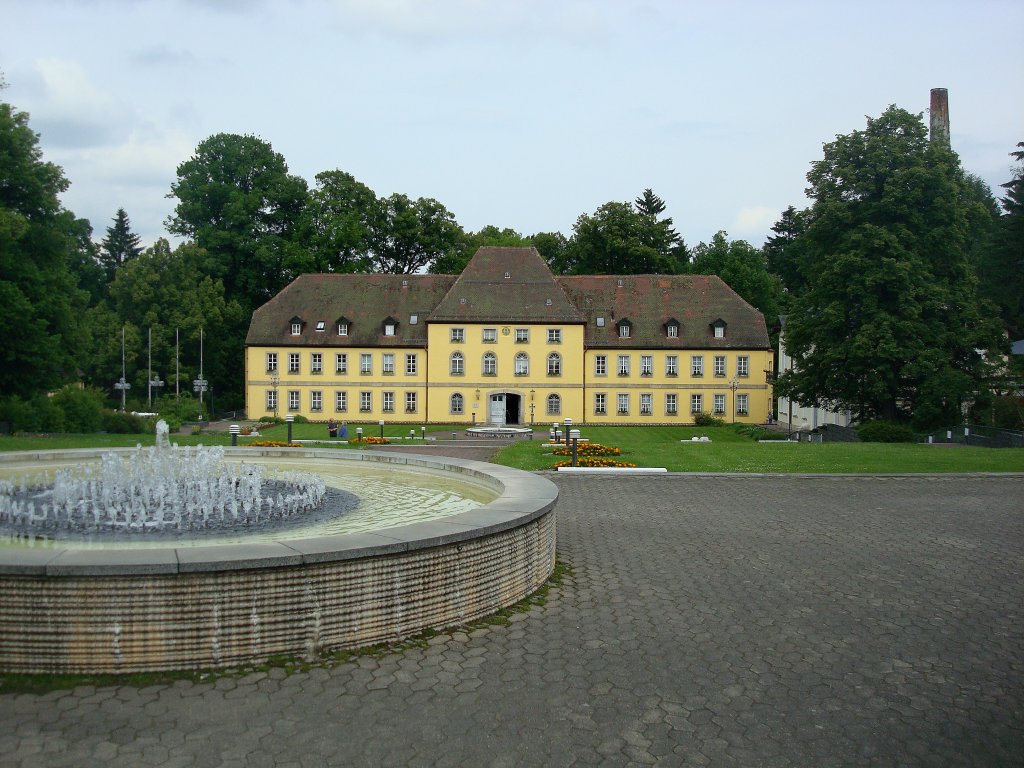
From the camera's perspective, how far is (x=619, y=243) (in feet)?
239

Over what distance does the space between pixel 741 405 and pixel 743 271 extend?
Answer: 78.9 ft

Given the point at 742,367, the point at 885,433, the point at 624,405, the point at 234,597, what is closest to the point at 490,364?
the point at 624,405

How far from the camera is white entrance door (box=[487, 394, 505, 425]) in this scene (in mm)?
58375

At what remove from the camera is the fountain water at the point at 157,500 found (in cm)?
1085

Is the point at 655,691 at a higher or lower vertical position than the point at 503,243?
lower

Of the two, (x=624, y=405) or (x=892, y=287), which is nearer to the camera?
(x=892, y=287)

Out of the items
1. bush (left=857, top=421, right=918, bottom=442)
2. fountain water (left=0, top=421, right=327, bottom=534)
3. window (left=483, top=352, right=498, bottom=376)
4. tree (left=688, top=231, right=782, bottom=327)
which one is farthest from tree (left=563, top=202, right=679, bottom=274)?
fountain water (left=0, top=421, right=327, bottom=534)

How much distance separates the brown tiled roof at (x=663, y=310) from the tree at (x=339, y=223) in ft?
59.4

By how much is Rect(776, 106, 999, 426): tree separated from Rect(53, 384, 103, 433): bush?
1272 inches

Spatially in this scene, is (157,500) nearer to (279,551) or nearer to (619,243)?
(279,551)

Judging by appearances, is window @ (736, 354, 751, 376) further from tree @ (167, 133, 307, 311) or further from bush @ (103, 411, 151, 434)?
bush @ (103, 411, 151, 434)

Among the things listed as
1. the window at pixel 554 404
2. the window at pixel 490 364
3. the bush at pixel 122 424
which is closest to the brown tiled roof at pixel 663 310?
the window at pixel 554 404

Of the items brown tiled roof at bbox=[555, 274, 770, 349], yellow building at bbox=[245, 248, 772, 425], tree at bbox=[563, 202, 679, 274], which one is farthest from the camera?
tree at bbox=[563, 202, 679, 274]

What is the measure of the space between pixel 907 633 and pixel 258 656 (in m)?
6.17
